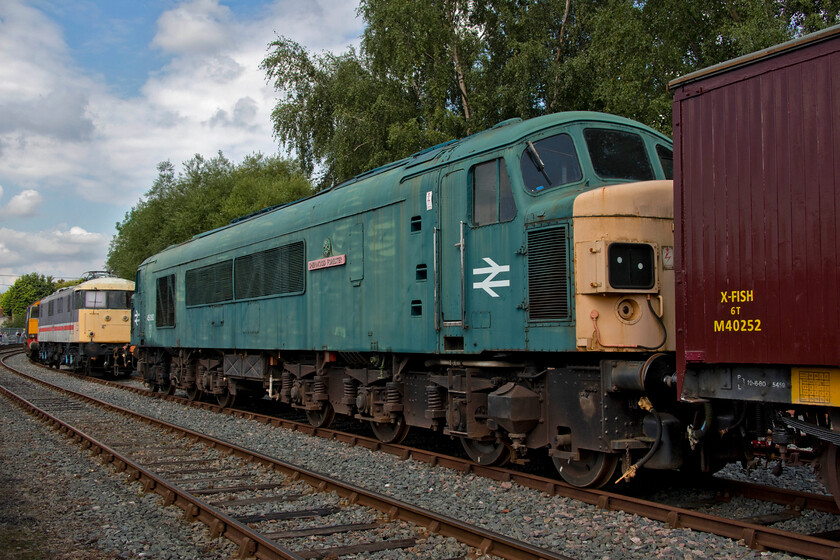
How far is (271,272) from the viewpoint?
13.2m

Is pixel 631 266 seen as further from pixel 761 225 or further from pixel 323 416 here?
pixel 323 416

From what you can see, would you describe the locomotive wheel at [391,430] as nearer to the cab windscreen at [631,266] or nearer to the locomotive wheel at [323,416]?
the locomotive wheel at [323,416]

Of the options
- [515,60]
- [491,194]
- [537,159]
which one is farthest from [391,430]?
[515,60]

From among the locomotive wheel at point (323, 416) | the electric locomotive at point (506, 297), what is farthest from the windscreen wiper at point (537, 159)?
the locomotive wheel at point (323, 416)

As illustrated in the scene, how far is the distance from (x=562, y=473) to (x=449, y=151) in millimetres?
4069

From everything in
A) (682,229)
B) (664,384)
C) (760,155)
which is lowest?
(664,384)

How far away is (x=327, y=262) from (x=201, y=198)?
121ft

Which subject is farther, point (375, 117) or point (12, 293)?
point (12, 293)

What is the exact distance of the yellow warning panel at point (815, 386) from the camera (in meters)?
4.93

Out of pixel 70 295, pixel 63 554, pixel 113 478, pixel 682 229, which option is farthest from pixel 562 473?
pixel 70 295

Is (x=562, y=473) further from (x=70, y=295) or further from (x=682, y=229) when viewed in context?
(x=70, y=295)

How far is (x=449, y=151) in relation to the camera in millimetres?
8992

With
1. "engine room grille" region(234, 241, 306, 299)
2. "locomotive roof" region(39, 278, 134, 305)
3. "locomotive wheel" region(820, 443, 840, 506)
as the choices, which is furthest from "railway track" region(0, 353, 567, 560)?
"locomotive roof" region(39, 278, 134, 305)

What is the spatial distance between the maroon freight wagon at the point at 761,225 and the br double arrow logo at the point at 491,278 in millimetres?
2129
